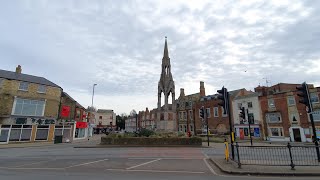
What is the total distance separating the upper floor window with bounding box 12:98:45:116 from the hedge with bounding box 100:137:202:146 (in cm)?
1399

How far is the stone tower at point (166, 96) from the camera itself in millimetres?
29322

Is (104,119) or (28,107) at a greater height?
(104,119)

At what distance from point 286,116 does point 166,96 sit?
20751 millimetres

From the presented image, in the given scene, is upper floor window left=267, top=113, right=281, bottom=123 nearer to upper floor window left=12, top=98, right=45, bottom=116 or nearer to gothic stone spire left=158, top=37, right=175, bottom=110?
gothic stone spire left=158, top=37, right=175, bottom=110

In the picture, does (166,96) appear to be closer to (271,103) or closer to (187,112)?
(271,103)

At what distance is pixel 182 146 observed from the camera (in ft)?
77.9

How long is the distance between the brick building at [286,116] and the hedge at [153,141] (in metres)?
19.3

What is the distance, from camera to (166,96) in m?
30.9

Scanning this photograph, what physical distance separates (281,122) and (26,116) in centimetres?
4065

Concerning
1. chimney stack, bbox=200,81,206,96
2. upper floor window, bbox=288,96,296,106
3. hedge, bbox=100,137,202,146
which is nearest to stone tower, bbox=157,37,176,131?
hedge, bbox=100,137,202,146

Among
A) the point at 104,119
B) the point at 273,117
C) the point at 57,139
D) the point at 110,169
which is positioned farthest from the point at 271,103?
the point at 104,119

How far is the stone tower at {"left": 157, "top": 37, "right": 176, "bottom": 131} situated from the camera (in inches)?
1154

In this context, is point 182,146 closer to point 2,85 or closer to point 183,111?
point 2,85

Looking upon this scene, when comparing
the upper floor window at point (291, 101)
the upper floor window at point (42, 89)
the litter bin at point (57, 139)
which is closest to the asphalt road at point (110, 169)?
the litter bin at point (57, 139)
